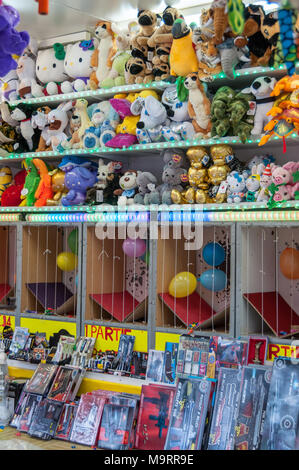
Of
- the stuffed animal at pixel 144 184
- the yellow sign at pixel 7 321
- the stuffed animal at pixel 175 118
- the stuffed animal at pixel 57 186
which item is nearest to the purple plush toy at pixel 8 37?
the stuffed animal at pixel 175 118

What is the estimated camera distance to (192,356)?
338 cm

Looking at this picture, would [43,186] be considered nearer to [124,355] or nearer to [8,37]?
[124,355]

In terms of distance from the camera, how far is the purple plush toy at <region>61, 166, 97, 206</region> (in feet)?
13.7

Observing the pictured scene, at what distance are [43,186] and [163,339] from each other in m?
1.49

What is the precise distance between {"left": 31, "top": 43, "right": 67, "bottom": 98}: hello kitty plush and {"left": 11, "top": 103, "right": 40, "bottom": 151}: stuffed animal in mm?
129

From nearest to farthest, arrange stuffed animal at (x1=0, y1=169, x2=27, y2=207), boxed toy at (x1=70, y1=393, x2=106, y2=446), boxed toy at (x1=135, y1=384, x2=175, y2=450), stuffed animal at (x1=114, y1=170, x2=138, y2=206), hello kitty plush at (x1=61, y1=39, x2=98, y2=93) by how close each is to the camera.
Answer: boxed toy at (x1=135, y1=384, x2=175, y2=450)
boxed toy at (x1=70, y1=393, x2=106, y2=446)
stuffed animal at (x1=114, y1=170, x2=138, y2=206)
hello kitty plush at (x1=61, y1=39, x2=98, y2=93)
stuffed animal at (x1=0, y1=169, x2=27, y2=207)

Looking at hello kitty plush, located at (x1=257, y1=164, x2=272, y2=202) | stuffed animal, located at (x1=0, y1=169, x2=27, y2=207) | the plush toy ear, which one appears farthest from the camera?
stuffed animal, located at (x1=0, y1=169, x2=27, y2=207)

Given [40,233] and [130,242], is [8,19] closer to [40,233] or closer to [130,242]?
[130,242]

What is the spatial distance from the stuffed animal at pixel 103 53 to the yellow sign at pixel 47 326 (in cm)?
165

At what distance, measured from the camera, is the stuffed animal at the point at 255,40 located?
3.16 meters

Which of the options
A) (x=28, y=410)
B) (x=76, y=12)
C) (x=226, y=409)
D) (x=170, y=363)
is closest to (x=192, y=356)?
(x=170, y=363)

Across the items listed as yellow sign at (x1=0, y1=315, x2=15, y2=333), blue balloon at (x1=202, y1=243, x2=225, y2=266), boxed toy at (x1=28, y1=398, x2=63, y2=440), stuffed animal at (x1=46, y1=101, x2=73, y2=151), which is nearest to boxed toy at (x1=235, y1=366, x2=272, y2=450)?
blue balloon at (x1=202, y1=243, x2=225, y2=266)

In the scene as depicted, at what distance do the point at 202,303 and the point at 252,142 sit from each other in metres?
1.15

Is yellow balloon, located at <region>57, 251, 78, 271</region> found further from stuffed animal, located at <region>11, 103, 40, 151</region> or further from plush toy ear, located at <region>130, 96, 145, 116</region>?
plush toy ear, located at <region>130, 96, 145, 116</region>
